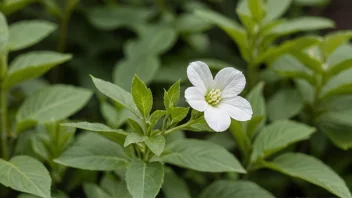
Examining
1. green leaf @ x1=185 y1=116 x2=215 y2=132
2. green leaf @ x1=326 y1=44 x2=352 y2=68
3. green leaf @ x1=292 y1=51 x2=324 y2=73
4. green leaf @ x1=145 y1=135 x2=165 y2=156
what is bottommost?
green leaf @ x1=326 y1=44 x2=352 y2=68

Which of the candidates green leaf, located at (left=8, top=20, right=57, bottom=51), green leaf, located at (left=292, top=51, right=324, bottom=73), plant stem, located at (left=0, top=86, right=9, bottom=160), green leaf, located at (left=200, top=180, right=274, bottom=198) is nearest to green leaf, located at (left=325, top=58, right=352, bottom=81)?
green leaf, located at (left=292, top=51, right=324, bottom=73)

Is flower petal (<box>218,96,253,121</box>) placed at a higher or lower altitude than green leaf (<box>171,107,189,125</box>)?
higher

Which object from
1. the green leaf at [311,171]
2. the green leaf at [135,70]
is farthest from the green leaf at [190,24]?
the green leaf at [311,171]

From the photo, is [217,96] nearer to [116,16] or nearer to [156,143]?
[156,143]

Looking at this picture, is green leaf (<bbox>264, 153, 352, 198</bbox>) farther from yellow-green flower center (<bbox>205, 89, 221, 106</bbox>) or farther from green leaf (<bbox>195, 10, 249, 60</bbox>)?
green leaf (<bbox>195, 10, 249, 60</bbox>)

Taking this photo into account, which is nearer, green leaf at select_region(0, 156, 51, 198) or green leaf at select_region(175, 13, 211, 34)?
green leaf at select_region(0, 156, 51, 198)

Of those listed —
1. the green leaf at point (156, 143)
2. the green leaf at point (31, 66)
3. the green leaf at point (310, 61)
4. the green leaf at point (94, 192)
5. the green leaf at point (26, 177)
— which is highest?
the green leaf at point (156, 143)

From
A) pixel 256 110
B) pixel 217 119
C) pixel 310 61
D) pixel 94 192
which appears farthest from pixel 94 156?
pixel 310 61

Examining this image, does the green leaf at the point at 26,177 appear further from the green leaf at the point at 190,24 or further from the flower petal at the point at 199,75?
the green leaf at the point at 190,24
